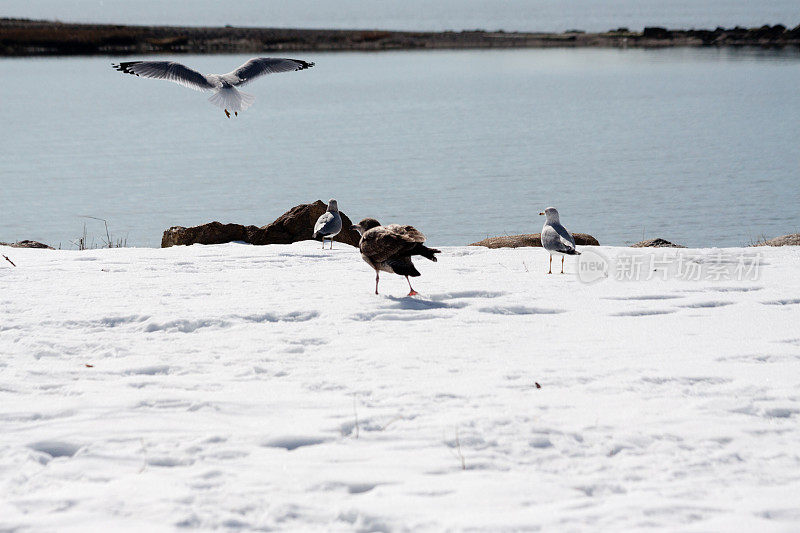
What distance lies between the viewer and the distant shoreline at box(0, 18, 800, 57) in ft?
306

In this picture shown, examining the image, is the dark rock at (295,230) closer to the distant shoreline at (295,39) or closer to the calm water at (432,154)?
the calm water at (432,154)

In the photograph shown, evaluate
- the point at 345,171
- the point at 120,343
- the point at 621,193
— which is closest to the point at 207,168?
the point at 345,171

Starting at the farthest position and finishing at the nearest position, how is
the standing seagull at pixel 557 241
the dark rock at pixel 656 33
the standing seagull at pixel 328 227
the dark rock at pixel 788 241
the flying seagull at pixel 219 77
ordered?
1. the dark rock at pixel 656 33
2. the flying seagull at pixel 219 77
3. the dark rock at pixel 788 241
4. the standing seagull at pixel 328 227
5. the standing seagull at pixel 557 241

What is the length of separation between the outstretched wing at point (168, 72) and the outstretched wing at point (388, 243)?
321 inches

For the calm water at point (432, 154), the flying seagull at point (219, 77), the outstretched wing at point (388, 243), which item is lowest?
the calm water at point (432, 154)

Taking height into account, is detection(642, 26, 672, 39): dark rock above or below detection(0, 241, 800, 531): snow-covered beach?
above

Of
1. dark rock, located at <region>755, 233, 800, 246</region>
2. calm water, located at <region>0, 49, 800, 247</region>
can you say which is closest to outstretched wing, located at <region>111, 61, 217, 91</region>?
calm water, located at <region>0, 49, 800, 247</region>

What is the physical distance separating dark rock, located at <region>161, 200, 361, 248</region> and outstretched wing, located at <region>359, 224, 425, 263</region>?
718 centimetres

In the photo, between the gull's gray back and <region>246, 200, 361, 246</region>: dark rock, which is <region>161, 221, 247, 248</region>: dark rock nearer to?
<region>246, 200, 361, 246</region>: dark rock

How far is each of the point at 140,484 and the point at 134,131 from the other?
1916 inches

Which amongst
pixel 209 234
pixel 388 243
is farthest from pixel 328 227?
pixel 388 243

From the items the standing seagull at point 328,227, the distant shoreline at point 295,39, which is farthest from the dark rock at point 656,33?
the standing seagull at point 328,227

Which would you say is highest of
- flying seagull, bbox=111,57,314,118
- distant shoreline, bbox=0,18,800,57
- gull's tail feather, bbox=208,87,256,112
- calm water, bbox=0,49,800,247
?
distant shoreline, bbox=0,18,800,57

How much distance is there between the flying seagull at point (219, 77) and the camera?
50.9ft
